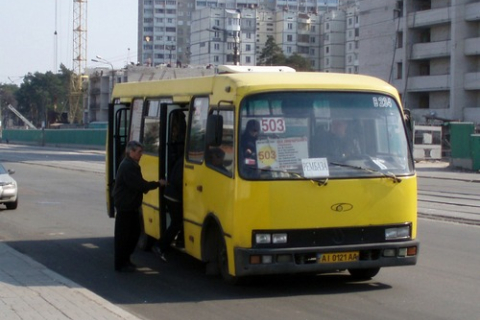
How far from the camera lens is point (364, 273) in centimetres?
1066

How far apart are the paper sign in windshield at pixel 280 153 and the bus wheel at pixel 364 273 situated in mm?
1869

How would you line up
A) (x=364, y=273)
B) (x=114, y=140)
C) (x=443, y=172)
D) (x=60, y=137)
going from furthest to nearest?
(x=60, y=137) → (x=443, y=172) → (x=114, y=140) → (x=364, y=273)

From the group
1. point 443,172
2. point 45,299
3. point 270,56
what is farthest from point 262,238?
point 270,56

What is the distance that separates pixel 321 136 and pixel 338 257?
1.35 metres

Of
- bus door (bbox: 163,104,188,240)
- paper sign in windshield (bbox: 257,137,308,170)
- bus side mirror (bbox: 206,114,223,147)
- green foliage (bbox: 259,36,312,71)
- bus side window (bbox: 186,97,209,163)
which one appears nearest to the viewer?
paper sign in windshield (bbox: 257,137,308,170)

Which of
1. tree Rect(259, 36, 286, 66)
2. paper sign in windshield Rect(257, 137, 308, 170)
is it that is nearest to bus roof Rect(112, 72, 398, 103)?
paper sign in windshield Rect(257, 137, 308, 170)

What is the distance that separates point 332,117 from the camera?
9.83m

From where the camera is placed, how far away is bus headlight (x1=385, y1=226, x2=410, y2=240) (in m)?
9.77

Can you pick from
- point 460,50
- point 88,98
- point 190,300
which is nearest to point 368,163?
Answer: point 190,300

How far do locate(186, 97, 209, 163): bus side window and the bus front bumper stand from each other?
167cm

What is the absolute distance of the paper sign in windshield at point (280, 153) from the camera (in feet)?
31.0

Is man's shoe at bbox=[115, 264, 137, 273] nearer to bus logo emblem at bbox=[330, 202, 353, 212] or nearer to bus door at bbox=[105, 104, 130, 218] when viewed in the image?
bus door at bbox=[105, 104, 130, 218]

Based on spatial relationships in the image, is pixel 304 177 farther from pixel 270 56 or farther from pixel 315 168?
pixel 270 56

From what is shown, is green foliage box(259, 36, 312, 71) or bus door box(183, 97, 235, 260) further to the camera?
green foliage box(259, 36, 312, 71)
